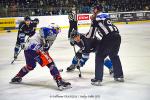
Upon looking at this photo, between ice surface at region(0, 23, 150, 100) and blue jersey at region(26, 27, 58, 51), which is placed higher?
blue jersey at region(26, 27, 58, 51)

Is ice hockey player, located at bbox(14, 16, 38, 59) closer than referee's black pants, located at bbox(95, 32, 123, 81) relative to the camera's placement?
No

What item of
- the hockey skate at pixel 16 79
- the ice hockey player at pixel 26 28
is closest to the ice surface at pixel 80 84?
the hockey skate at pixel 16 79

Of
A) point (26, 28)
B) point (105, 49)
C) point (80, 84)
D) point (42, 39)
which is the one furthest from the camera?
point (26, 28)

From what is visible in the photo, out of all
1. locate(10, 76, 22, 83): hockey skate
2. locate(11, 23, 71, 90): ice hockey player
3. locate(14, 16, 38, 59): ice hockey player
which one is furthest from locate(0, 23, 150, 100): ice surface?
locate(14, 16, 38, 59): ice hockey player

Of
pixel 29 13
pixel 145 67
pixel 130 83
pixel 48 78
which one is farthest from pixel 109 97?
pixel 29 13

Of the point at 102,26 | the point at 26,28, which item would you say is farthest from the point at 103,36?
the point at 26,28

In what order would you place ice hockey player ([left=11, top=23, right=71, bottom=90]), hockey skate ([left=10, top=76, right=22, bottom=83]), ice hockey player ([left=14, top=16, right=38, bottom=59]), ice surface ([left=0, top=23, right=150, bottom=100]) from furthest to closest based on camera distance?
1. ice hockey player ([left=14, top=16, right=38, bottom=59])
2. hockey skate ([left=10, top=76, right=22, bottom=83])
3. ice hockey player ([left=11, top=23, right=71, bottom=90])
4. ice surface ([left=0, top=23, right=150, bottom=100])

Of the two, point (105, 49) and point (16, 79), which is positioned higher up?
point (105, 49)

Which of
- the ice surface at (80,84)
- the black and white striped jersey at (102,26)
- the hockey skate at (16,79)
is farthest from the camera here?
the hockey skate at (16,79)

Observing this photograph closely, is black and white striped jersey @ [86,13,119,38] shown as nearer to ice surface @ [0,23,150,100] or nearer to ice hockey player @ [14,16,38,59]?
ice surface @ [0,23,150,100]

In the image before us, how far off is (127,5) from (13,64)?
13063 mm

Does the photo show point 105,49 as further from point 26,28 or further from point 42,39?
point 26,28

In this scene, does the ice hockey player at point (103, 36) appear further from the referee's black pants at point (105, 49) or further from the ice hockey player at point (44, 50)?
the ice hockey player at point (44, 50)

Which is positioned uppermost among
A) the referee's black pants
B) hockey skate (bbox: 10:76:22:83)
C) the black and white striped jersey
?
the black and white striped jersey
